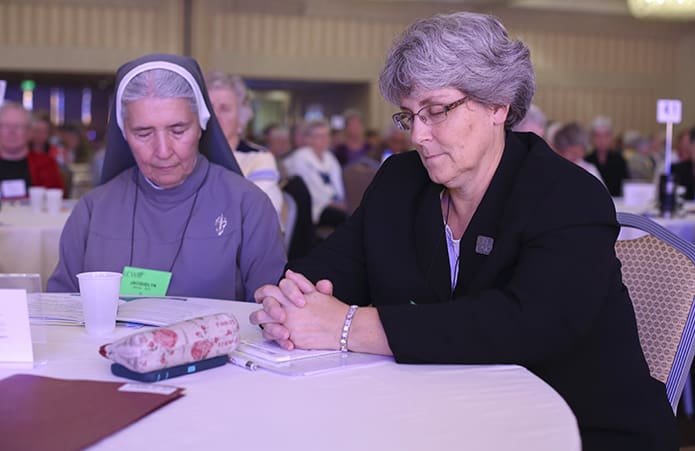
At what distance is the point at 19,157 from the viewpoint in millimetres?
6234

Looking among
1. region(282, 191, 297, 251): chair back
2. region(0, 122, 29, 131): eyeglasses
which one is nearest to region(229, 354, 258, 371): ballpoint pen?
region(282, 191, 297, 251): chair back

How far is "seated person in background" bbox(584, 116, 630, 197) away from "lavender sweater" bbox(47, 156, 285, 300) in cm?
685

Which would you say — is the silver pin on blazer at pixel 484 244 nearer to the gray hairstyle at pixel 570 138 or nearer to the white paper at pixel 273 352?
the white paper at pixel 273 352

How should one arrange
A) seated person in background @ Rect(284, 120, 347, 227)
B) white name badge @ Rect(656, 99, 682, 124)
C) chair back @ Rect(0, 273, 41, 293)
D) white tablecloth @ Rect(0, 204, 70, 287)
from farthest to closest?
seated person in background @ Rect(284, 120, 347, 227) → white name badge @ Rect(656, 99, 682, 124) → white tablecloth @ Rect(0, 204, 70, 287) → chair back @ Rect(0, 273, 41, 293)

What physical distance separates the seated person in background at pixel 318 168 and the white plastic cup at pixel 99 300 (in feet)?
20.4

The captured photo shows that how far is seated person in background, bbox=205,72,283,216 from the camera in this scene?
4.16 metres

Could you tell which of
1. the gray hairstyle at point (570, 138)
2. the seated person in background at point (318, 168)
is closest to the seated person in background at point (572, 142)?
the gray hairstyle at point (570, 138)

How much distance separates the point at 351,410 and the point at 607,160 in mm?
8330

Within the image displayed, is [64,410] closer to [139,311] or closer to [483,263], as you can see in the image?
[139,311]

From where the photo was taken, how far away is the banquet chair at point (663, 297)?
1.70 meters

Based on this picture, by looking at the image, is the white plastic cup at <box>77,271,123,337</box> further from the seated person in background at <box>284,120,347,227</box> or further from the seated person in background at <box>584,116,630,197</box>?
the seated person in background at <box>584,116,630,197</box>

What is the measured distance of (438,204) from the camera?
Result: 185cm

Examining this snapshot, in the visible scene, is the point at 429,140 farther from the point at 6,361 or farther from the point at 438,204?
the point at 6,361

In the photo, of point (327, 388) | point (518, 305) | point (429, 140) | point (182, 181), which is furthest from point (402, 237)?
point (182, 181)
